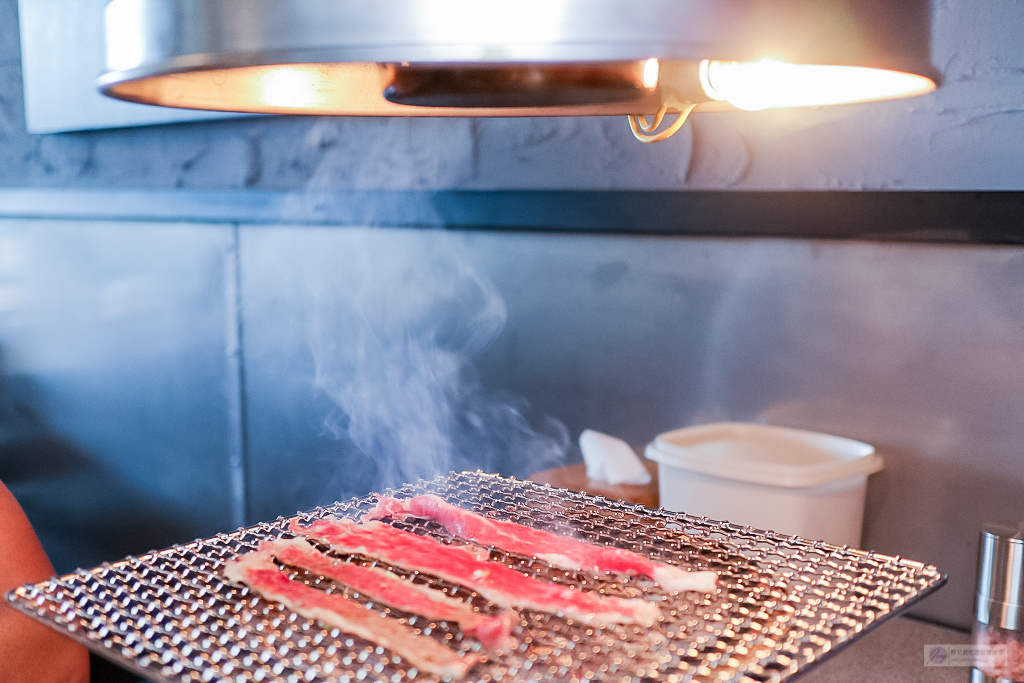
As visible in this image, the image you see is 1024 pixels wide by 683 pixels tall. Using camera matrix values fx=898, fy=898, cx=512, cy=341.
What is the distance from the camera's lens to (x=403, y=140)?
2.40 metres

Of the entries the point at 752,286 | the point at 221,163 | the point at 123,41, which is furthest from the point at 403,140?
the point at 123,41

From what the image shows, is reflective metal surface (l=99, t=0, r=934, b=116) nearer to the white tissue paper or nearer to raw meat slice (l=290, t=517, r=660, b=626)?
raw meat slice (l=290, t=517, r=660, b=626)

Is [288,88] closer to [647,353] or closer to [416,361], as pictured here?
[647,353]

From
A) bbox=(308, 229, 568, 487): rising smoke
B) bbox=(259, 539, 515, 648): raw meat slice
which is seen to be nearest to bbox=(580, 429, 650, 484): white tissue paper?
bbox=(308, 229, 568, 487): rising smoke

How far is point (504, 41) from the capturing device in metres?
0.65

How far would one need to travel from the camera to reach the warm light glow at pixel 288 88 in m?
0.99

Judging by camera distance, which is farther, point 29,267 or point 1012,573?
point 29,267

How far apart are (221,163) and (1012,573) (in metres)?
2.40

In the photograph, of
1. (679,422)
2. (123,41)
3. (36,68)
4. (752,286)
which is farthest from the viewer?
(36,68)

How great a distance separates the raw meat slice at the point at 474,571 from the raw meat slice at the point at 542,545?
52mm

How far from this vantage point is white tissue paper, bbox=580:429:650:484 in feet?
6.33

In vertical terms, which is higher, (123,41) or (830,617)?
(123,41)

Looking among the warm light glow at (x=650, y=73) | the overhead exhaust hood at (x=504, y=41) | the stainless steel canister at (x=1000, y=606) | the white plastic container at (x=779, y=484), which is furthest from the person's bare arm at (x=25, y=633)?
the stainless steel canister at (x=1000, y=606)

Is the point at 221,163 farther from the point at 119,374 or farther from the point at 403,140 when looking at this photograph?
the point at 119,374
